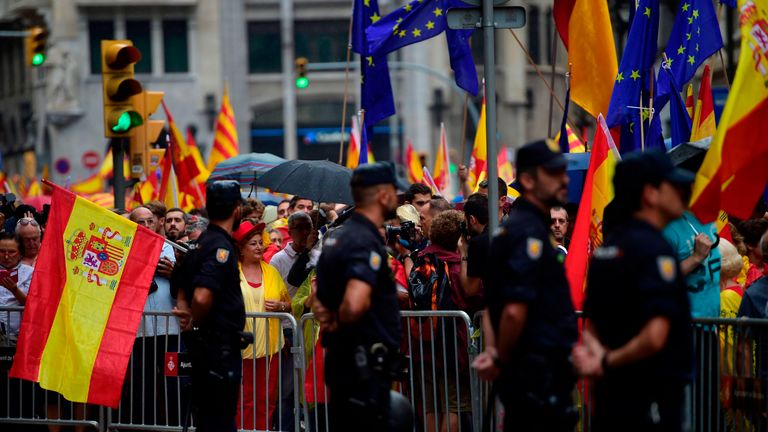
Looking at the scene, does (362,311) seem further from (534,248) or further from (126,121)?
(126,121)

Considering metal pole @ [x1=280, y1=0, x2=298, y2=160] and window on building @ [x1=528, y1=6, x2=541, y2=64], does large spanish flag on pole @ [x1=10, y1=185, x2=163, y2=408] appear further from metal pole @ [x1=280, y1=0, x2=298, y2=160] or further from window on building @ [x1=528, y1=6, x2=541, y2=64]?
window on building @ [x1=528, y1=6, x2=541, y2=64]

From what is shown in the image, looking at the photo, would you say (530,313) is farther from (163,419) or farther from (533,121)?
(533,121)

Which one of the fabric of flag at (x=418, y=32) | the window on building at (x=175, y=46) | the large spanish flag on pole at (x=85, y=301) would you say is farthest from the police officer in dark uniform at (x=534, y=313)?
the window on building at (x=175, y=46)

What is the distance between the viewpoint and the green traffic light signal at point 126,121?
45.5 ft

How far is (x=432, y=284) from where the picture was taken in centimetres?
996

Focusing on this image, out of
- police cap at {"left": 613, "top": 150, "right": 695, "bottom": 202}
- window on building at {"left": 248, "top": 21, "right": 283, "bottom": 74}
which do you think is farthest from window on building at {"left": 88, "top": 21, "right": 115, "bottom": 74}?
police cap at {"left": 613, "top": 150, "right": 695, "bottom": 202}

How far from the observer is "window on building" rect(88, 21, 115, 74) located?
6081 cm

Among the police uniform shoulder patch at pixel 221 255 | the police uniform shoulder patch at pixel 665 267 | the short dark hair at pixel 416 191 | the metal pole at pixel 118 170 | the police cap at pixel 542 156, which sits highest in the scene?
the metal pole at pixel 118 170

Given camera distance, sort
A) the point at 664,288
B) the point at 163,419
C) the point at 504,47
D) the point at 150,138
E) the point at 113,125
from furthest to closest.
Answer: the point at 504,47 → the point at 150,138 → the point at 113,125 → the point at 163,419 → the point at 664,288

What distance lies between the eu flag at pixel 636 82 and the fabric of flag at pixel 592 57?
25 cm

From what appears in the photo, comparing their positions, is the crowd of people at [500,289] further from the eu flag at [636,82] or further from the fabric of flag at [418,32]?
the fabric of flag at [418,32]

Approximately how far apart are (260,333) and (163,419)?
109 centimetres

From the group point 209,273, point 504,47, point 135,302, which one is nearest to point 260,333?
point 135,302

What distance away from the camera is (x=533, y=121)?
61.7 metres
